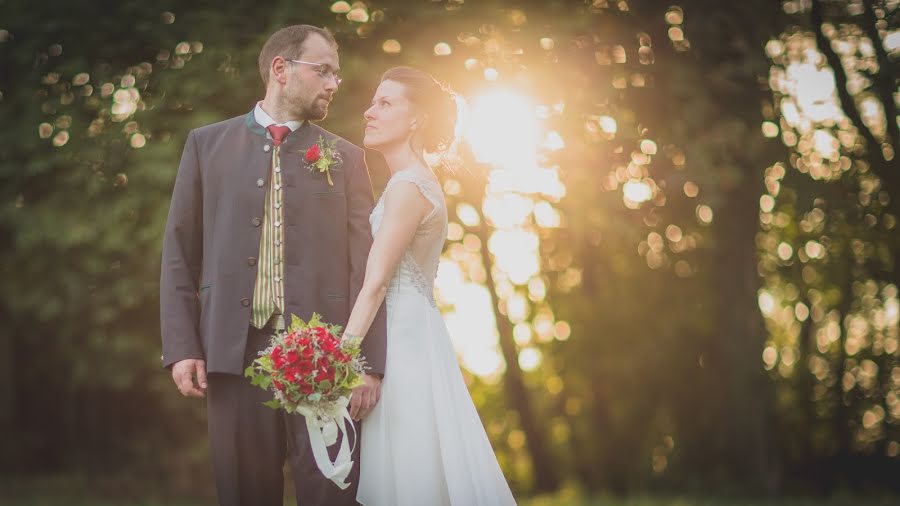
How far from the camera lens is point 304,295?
400 centimetres

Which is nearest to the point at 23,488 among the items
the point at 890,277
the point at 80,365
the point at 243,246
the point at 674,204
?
the point at 80,365

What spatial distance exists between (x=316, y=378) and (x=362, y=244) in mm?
724

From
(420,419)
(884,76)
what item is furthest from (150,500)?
(884,76)

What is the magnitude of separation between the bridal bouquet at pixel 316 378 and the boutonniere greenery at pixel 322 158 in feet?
2.16

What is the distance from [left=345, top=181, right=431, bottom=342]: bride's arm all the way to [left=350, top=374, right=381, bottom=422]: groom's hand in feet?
0.72

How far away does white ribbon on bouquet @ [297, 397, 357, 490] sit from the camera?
3828 millimetres

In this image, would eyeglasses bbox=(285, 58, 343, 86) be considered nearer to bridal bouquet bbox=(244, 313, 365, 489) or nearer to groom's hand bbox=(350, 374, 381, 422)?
bridal bouquet bbox=(244, 313, 365, 489)

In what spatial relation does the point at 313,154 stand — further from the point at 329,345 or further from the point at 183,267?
the point at 329,345

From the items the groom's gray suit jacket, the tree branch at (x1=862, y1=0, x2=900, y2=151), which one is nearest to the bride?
the groom's gray suit jacket

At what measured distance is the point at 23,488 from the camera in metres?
12.7

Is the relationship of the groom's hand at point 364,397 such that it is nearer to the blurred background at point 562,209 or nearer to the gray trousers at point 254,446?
the gray trousers at point 254,446

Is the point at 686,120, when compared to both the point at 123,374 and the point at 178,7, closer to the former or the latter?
the point at 178,7

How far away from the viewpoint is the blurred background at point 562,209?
767 cm

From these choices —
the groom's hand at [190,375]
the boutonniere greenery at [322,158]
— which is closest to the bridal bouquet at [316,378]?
the groom's hand at [190,375]
